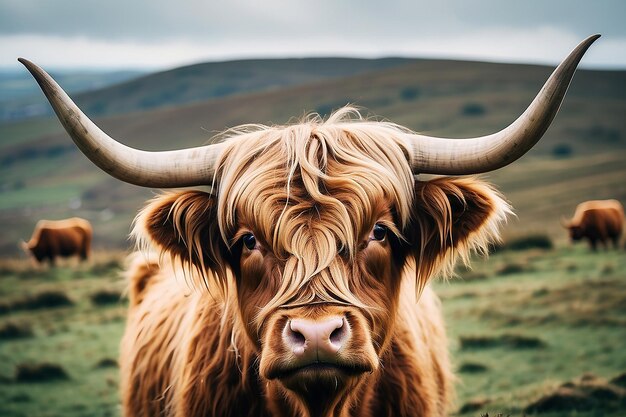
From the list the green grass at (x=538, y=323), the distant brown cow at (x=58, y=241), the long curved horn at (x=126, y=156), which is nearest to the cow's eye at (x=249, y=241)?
the long curved horn at (x=126, y=156)

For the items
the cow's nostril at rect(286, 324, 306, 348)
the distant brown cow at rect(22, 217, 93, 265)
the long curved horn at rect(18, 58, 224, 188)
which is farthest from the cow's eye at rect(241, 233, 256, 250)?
the distant brown cow at rect(22, 217, 93, 265)

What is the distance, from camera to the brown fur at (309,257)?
108 inches

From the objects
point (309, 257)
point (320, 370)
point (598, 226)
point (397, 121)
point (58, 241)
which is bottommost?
point (58, 241)

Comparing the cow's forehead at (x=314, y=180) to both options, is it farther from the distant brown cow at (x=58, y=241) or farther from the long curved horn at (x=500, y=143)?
the distant brown cow at (x=58, y=241)

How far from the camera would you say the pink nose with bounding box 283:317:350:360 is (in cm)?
244

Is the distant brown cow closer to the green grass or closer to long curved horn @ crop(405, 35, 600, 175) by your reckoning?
the green grass

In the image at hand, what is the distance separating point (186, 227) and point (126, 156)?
437mm

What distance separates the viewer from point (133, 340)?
468 centimetres

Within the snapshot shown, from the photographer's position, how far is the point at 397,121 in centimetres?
5712

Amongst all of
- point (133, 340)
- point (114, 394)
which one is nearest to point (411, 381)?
point (133, 340)

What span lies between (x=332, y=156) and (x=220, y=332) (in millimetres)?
1107

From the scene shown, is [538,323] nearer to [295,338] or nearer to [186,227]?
[186,227]

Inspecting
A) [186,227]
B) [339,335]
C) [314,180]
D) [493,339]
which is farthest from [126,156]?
[493,339]

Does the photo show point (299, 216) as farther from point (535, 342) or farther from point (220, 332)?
point (535, 342)
